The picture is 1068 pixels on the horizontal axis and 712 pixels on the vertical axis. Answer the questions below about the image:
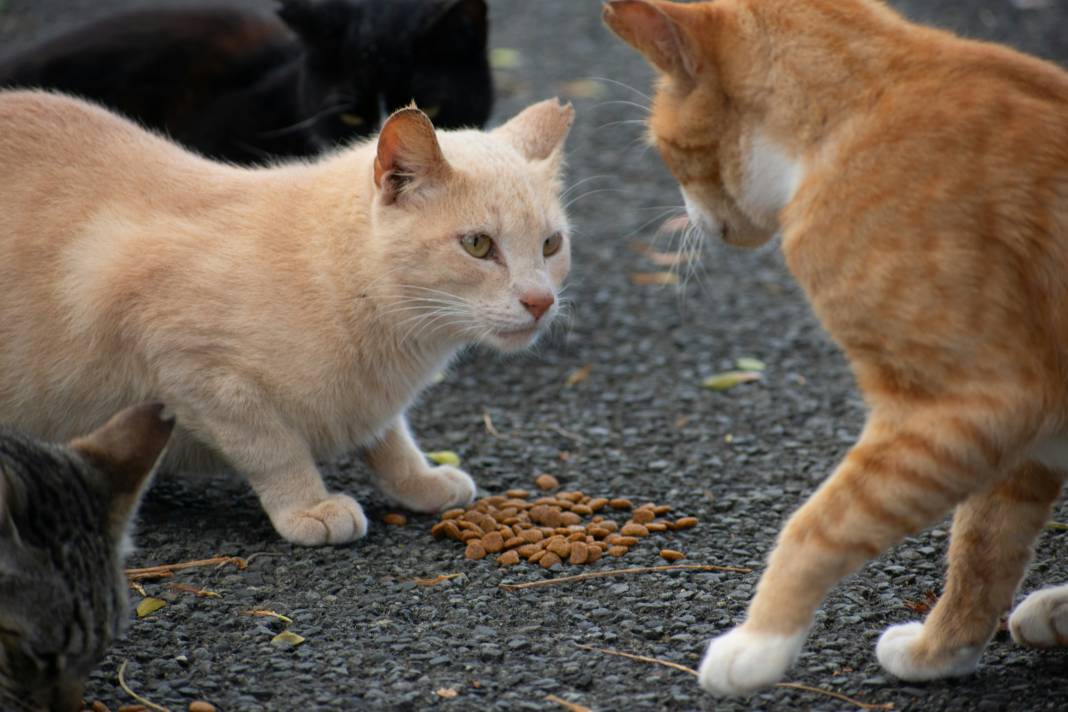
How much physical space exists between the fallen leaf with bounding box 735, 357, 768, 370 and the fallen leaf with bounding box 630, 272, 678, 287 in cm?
81

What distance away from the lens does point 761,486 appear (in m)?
3.75

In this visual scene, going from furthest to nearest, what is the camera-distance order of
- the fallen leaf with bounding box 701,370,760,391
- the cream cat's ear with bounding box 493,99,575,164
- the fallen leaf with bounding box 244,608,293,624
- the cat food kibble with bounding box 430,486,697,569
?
the fallen leaf with bounding box 701,370,760,391, the cream cat's ear with bounding box 493,99,575,164, the cat food kibble with bounding box 430,486,697,569, the fallen leaf with bounding box 244,608,293,624

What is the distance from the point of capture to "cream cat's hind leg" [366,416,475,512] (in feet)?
11.8

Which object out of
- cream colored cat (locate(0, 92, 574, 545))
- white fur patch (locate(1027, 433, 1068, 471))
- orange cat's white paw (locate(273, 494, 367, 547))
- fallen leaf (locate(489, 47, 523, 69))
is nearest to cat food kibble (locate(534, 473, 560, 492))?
cream colored cat (locate(0, 92, 574, 545))

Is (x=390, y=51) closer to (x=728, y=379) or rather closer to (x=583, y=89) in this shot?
(x=728, y=379)

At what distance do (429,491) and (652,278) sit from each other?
2226 mm

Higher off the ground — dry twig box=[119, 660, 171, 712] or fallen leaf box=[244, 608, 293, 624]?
dry twig box=[119, 660, 171, 712]

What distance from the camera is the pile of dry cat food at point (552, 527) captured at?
332 centimetres

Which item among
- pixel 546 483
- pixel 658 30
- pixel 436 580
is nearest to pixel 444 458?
pixel 546 483

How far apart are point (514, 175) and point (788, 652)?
1.50 metres

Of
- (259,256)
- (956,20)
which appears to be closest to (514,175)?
(259,256)

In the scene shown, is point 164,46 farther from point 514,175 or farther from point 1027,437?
point 1027,437

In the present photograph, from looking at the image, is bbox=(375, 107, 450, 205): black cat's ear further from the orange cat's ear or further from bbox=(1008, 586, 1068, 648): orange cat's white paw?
bbox=(1008, 586, 1068, 648): orange cat's white paw

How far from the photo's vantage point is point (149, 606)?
3.04 metres
